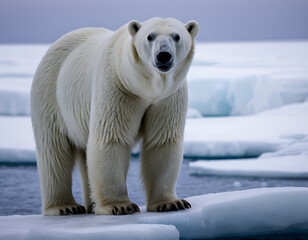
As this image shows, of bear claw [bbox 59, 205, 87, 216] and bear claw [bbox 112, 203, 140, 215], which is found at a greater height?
bear claw [bbox 112, 203, 140, 215]

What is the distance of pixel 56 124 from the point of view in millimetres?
3832

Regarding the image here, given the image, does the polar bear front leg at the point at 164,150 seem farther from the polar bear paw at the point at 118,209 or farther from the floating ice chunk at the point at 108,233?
the floating ice chunk at the point at 108,233

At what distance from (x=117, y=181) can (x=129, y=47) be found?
2.75 feet

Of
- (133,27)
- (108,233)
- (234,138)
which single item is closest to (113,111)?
(133,27)

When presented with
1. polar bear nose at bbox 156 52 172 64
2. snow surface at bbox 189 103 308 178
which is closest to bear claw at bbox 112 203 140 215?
polar bear nose at bbox 156 52 172 64

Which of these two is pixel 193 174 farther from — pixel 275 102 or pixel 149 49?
pixel 149 49

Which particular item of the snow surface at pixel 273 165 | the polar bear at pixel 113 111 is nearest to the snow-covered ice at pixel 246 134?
the snow surface at pixel 273 165

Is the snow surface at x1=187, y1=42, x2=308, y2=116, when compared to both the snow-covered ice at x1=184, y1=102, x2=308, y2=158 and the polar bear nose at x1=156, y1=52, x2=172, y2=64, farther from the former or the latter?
the polar bear nose at x1=156, y1=52, x2=172, y2=64

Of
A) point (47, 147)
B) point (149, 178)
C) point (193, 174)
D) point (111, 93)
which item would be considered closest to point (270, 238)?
point (149, 178)

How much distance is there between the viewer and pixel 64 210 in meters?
3.77

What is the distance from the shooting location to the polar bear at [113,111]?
10.0 feet

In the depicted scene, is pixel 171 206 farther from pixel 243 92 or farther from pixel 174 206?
pixel 243 92

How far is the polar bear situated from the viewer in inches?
120

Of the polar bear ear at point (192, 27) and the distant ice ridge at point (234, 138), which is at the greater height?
the polar bear ear at point (192, 27)
